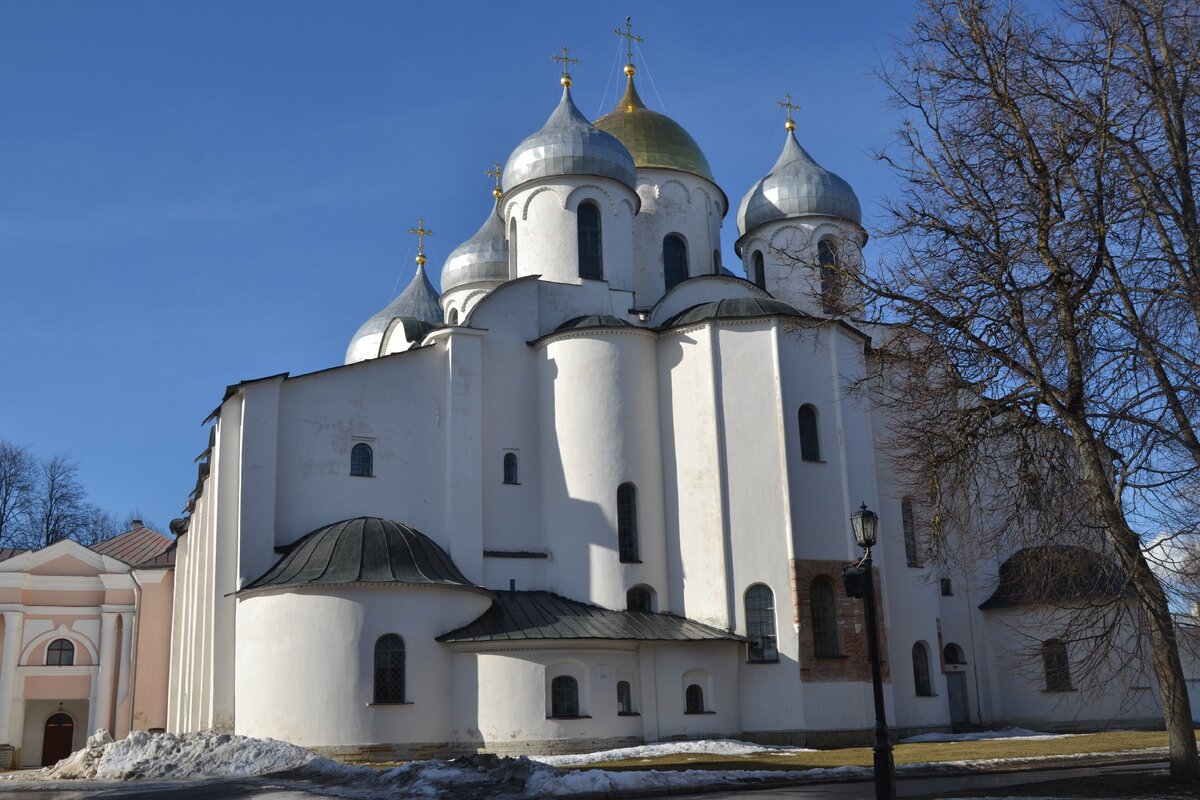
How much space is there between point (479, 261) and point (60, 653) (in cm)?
1896

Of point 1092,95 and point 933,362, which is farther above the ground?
point 1092,95

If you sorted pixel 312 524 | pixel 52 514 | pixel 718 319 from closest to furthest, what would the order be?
pixel 312 524 < pixel 718 319 < pixel 52 514

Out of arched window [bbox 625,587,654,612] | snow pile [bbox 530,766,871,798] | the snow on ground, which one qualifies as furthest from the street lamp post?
arched window [bbox 625,587,654,612]

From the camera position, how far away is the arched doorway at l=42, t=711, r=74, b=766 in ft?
124

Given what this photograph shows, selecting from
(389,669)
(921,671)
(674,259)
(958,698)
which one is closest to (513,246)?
(674,259)

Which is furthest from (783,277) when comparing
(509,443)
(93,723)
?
(93,723)

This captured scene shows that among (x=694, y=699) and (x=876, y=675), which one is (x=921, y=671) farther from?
(x=876, y=675)

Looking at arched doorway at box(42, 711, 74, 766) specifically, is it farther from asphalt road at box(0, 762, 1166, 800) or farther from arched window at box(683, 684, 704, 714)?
arched window at box(683, 684, 704, 714)

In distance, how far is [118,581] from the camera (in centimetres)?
3841

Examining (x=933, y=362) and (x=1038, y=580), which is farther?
(x=1038, y=580)

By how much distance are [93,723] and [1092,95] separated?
3525 cm

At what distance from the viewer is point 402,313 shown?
137 feet

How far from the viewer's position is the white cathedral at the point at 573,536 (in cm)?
2448

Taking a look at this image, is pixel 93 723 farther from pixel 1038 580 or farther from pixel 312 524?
pixel 1038 580
